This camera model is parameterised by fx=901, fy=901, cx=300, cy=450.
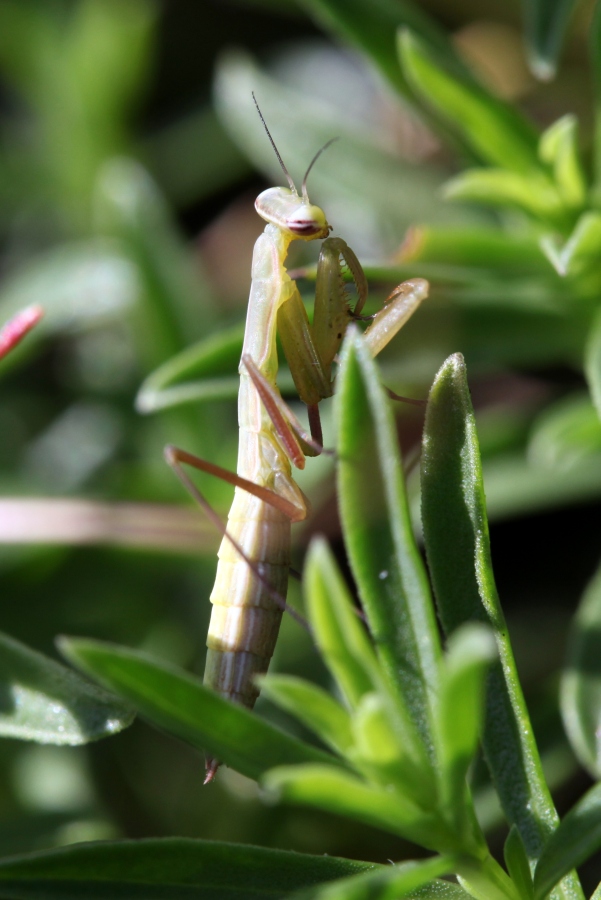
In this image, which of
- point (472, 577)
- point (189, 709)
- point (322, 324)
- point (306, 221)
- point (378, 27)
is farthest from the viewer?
point (378, 27)

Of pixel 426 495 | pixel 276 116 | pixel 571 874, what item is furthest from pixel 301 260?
pixel 571 874

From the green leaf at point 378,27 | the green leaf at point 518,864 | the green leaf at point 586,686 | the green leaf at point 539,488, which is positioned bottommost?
the green leaf at point 539,488

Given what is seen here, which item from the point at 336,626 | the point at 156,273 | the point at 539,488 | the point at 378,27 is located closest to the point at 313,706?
the point at 336,626

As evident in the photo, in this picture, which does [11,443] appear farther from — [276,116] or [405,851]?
[405,851]

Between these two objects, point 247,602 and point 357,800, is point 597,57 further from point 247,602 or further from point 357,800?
point 357,800

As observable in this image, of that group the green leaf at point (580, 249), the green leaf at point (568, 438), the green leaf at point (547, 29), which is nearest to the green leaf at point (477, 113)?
the green leaf at point (547, 29)

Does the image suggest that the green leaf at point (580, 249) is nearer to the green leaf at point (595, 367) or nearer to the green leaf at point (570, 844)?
the green leaf at point (595, 367)

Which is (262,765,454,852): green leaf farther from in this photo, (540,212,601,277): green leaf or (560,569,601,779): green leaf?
(540,212,601,277): green leaf
